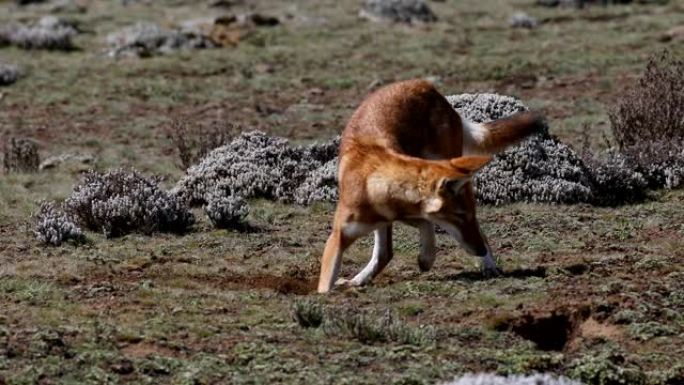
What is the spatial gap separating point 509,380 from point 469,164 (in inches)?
69.3

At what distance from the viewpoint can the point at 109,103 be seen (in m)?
21.3

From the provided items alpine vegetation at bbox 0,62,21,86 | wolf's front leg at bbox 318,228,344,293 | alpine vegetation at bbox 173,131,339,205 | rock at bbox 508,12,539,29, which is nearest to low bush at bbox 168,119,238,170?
alpine vegetation at bbox 173,131,339,205

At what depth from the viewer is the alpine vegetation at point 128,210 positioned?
1255cm

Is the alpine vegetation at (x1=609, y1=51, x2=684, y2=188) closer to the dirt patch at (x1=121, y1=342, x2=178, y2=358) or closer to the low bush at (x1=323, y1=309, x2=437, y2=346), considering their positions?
the low bush at (x1=323, y1=309, x2=437, y2=346)

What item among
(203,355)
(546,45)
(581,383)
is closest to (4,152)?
(203,355)

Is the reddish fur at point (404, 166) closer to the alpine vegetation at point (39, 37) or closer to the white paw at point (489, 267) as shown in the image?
the white paw at point (489, 267)

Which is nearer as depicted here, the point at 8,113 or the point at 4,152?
the point at 4,152

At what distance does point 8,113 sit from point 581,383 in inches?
590

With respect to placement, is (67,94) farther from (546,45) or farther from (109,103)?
(546,45)

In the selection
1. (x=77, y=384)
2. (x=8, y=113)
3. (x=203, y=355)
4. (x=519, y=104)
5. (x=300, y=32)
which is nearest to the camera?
(x=77, y=384)

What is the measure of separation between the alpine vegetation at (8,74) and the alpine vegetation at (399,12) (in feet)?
30.4

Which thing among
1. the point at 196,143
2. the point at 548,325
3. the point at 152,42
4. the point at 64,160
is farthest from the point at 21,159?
the point at 152,42

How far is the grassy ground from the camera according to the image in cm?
794

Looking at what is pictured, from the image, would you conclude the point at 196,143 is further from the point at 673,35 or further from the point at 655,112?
the point at 673,35
